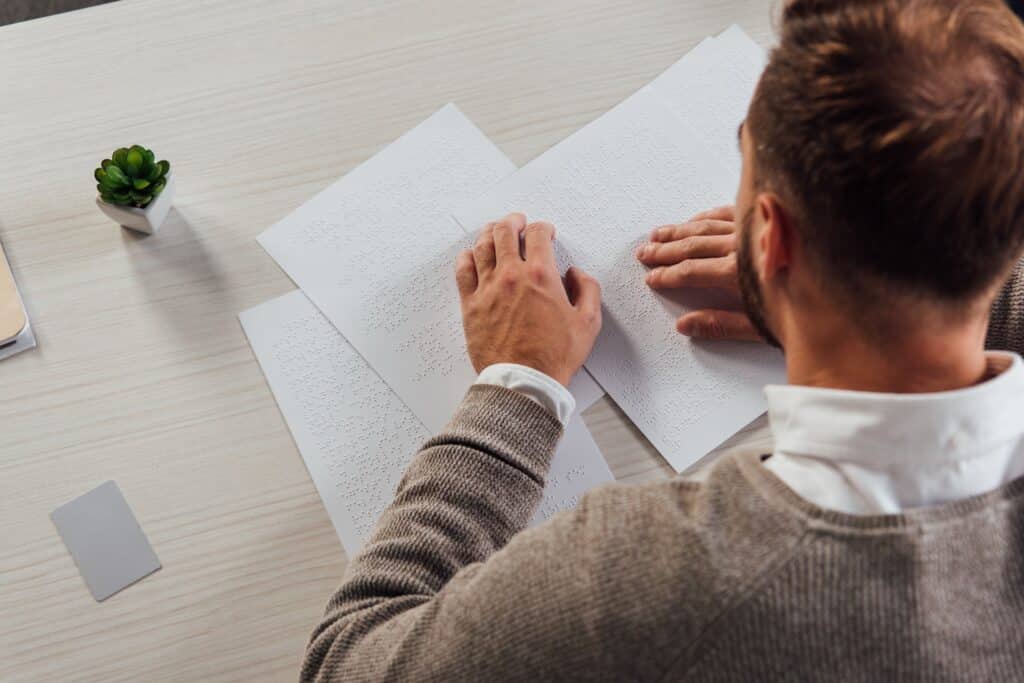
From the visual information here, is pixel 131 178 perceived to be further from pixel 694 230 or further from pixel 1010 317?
pixel 1010 317

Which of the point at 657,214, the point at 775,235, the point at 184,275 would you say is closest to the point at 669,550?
the point at 775,235

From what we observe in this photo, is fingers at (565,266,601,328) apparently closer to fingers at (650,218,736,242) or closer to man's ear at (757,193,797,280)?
fingers at (650,218,736,242)

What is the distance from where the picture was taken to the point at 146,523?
822 millimetres

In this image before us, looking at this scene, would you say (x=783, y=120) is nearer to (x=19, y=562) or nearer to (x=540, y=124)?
(x=540, y=124)

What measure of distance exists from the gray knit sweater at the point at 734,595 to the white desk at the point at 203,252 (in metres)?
0.22

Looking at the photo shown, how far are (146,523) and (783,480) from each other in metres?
0.57

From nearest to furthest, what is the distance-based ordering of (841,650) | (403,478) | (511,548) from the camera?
(841,650)
(511,548)
(403,478)

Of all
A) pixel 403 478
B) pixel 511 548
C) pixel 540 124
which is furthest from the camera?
pixel 540 124

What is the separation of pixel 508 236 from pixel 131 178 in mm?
389

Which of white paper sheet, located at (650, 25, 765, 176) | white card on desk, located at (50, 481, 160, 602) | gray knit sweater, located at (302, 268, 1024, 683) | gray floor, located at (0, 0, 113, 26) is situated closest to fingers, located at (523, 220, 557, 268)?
white paper sheet, located at (650, 25, 765, 176)

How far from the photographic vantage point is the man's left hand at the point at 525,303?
0.88 meters

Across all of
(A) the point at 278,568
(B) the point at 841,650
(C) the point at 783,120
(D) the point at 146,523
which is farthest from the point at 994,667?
(D) the point at 146,523

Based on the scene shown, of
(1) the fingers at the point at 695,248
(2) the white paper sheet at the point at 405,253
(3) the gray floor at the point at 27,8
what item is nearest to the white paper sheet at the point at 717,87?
(1) the fingers at the point at 695,248

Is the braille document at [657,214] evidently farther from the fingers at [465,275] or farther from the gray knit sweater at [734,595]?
the gray knit sweater at [734,595]
